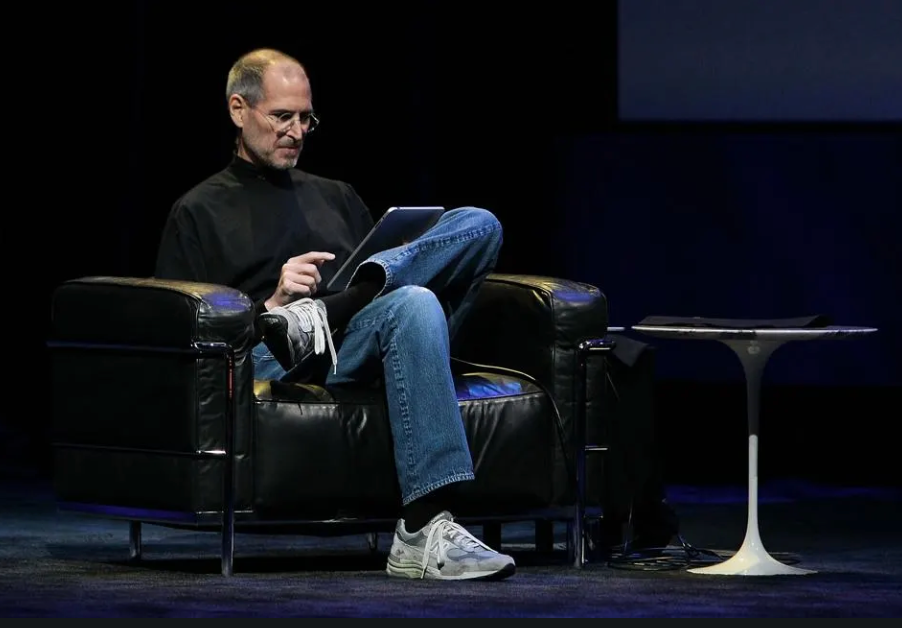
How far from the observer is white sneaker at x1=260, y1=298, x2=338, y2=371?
12.2 ft

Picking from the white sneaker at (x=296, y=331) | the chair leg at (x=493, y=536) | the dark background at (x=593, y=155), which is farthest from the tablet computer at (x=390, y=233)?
the dark background at (x=593, y=155)

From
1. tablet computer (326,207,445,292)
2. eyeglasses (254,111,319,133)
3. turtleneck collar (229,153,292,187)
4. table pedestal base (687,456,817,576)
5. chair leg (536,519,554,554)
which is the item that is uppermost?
eyeglasses (254,111,319,133)

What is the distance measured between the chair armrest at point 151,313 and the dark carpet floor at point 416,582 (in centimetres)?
46

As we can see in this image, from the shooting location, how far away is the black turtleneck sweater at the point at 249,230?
13.1ft

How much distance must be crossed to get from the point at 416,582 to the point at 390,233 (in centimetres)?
73

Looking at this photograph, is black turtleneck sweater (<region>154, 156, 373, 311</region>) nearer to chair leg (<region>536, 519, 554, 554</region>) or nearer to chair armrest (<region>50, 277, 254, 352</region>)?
chair armrest (<region>50, 277, 254, 352</region>)

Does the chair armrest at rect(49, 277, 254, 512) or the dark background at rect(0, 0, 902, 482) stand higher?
the dark background at rect(0, 0, 902, 482)

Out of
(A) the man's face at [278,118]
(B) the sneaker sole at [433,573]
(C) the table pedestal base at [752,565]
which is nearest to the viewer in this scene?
(B) the sneaker sole at [433,573]

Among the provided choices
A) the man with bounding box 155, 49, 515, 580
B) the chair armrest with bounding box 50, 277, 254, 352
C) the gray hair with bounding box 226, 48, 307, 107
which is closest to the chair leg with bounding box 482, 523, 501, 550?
the man with bounding box 155, 49, 515, 580

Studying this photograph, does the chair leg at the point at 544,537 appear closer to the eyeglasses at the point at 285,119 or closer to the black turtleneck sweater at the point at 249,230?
the black turtleneck sweater at the point at 249,230

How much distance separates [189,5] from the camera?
6.19m

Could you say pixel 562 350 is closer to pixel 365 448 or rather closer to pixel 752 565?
pixel 365 448

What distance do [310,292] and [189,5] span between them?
2.61 metres

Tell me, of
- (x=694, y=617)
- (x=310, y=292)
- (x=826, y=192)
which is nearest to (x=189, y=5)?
(x=826, y=192)
